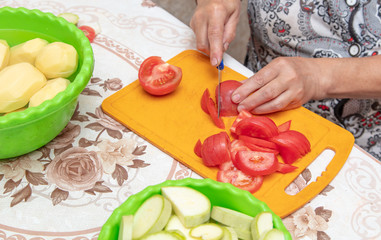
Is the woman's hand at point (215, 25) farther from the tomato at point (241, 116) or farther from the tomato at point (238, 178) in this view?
the tomato at point (238, 178)

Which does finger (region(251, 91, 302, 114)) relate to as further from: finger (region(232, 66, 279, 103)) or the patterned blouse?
the patterned blouse

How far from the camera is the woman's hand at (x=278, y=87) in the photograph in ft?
3.72

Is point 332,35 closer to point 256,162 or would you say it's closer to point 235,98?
point 235,98

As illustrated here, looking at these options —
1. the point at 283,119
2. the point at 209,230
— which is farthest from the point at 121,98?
the point at 209,230

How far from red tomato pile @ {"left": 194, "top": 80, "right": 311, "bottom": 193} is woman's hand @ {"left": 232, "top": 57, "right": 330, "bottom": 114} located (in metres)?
0.08

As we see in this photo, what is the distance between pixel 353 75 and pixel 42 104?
0.89m

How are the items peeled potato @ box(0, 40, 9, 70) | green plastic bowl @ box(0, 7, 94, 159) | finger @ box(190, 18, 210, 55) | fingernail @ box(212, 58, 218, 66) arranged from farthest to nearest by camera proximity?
finger @ box(190, 18, 210, 55), fingernail @ box(212, 58, 218, 66), peeled potato @ box(0, 40, 9, 70), green plastic bowl @ box(0, 7, 94, 159)

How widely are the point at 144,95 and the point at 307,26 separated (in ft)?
2.05

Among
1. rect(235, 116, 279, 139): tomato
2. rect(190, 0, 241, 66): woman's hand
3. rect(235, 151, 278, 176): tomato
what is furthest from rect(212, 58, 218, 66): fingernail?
rect(235, 151, 278, 176): tomato

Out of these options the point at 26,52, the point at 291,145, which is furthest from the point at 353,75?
the point at 26,52

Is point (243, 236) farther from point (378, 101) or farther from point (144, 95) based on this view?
point (378, 101)

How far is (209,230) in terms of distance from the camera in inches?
27.0

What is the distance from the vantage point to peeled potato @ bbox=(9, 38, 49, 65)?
38.9 inches

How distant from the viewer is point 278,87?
3.73 ft
